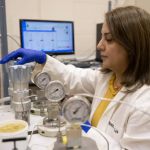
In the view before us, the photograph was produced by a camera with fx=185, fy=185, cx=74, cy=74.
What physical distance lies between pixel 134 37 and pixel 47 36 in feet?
3.75

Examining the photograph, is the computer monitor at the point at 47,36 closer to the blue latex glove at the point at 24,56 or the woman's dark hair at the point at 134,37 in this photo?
the blue latex glove at the point at 24,56

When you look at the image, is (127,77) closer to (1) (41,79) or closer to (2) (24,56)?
(1) (41,79)

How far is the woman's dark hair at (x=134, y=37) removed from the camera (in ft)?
2.79

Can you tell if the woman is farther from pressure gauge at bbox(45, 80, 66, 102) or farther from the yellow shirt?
pressure gauge at bbox(45, 80, 66, 102)

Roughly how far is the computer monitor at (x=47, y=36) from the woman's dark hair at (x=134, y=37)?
3.35 ft

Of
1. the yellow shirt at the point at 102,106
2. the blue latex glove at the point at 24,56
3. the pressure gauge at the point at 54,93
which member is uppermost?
the blue latex glove at the point at 24,56

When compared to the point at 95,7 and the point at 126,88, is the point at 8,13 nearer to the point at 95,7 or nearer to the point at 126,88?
the point at 95,7

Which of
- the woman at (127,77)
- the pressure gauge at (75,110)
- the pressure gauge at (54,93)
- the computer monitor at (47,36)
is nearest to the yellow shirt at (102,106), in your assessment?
the woman at (127,77)

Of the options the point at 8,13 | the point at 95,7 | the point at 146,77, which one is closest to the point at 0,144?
the point at 146,77

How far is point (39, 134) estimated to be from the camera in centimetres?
79

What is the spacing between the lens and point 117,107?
2.88ft

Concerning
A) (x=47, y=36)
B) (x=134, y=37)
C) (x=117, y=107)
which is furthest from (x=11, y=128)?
(x=47, y=36)

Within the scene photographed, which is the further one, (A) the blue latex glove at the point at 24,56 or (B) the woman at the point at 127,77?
(A) the blue latex glove at the point at 24,56

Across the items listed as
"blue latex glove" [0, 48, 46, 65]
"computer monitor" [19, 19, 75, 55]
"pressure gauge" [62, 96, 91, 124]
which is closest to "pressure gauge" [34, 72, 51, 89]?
"blue latex glove" [0, 48, 46, 65]
